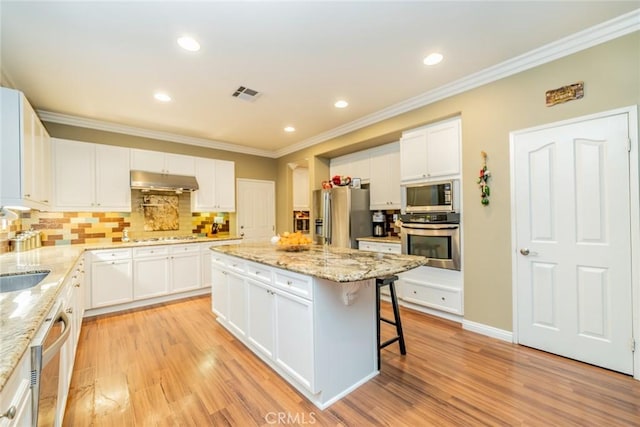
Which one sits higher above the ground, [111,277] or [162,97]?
[162,97]

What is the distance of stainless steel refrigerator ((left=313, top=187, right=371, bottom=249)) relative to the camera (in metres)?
4.11

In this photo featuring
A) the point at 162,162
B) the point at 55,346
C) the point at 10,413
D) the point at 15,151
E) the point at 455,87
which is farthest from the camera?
the point at 162,162

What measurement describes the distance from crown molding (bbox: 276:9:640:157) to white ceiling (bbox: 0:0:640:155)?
7cm

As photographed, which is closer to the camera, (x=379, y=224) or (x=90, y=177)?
(x=90, y=177)

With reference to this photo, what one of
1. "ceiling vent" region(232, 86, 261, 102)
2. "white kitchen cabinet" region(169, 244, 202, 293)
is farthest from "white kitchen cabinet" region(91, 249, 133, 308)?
"ceiling vent" region(232, 86, 261, 102)

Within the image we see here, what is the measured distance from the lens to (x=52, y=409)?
119cm

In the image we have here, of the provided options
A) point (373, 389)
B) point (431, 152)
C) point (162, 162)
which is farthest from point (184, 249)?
point (431, 152)

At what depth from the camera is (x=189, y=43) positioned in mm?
2143

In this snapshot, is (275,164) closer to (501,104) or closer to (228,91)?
(228,91)

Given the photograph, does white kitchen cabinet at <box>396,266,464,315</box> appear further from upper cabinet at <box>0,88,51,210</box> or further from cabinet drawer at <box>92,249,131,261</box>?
upper cabinet at <box>0,88,51,210</box>

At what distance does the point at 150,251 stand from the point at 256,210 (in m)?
2.11

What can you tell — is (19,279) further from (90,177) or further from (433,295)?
(433,295)

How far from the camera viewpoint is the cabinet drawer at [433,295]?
3.01 m

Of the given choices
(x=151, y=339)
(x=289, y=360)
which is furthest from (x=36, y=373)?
(x=151, y=339)
